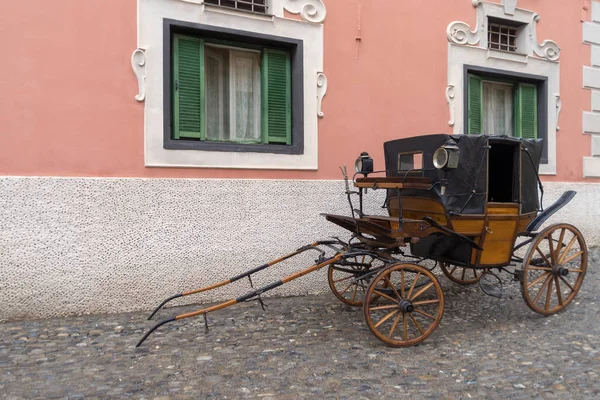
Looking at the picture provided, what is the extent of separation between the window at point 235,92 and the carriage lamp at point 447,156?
2.41 meters

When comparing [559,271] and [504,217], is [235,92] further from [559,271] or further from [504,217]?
[559,271]

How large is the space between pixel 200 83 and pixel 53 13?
1.66 metres

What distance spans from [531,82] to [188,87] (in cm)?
559

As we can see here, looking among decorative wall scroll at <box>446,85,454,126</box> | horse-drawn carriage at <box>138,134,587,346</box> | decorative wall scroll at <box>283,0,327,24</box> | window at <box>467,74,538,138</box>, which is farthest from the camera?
window at <box>467,74,538,138</box>

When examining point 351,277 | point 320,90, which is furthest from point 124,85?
point 351,277

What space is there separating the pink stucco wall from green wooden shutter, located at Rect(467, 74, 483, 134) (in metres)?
0.54

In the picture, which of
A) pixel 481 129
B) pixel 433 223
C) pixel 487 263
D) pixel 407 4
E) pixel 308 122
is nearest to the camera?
pixel 433 223

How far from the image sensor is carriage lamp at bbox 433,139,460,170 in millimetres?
4090

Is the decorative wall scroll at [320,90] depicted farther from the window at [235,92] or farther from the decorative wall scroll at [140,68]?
the decorative wall scroll at [140,68]

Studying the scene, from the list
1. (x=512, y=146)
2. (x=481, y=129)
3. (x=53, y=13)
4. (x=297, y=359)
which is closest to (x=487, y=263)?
(x=512, y=146)

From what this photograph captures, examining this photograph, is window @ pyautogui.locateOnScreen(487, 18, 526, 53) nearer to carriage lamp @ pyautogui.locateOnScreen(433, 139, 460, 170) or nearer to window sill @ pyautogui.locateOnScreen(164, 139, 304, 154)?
window sill @ pyautogui.locateOnScreen(164, 139, 304, 154)

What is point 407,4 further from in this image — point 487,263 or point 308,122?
point 487,263

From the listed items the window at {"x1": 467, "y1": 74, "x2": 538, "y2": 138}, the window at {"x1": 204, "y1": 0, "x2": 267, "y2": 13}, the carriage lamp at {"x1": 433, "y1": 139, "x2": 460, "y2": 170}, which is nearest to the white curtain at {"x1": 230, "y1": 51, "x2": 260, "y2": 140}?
the window at {"x1": 204, "y1": 0, "x2": 267, "y2": 13}

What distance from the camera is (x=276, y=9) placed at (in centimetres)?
593
